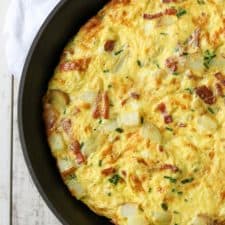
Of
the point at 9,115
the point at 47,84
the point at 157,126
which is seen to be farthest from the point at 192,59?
the point at 9,115

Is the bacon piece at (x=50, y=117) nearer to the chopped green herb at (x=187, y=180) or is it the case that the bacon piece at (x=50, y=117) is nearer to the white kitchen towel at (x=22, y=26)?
the white kitchen towel at (x=22, y=26)

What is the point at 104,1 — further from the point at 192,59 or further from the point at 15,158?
the point at 15,158

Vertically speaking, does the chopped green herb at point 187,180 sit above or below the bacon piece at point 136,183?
below

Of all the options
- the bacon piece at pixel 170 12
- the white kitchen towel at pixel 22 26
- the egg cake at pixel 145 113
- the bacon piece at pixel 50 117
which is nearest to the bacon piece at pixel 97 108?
the egg cake at pixel 145 113

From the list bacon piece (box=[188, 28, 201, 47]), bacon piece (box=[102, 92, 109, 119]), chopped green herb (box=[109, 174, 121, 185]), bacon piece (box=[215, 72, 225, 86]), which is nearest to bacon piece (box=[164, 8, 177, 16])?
bacon piece (box=[188, 28, 201, 47])

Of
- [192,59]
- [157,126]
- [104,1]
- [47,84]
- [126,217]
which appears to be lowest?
[126,217]

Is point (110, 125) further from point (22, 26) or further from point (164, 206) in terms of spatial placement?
point (22, 26)

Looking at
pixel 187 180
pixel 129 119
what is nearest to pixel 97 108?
pixel 129 119
